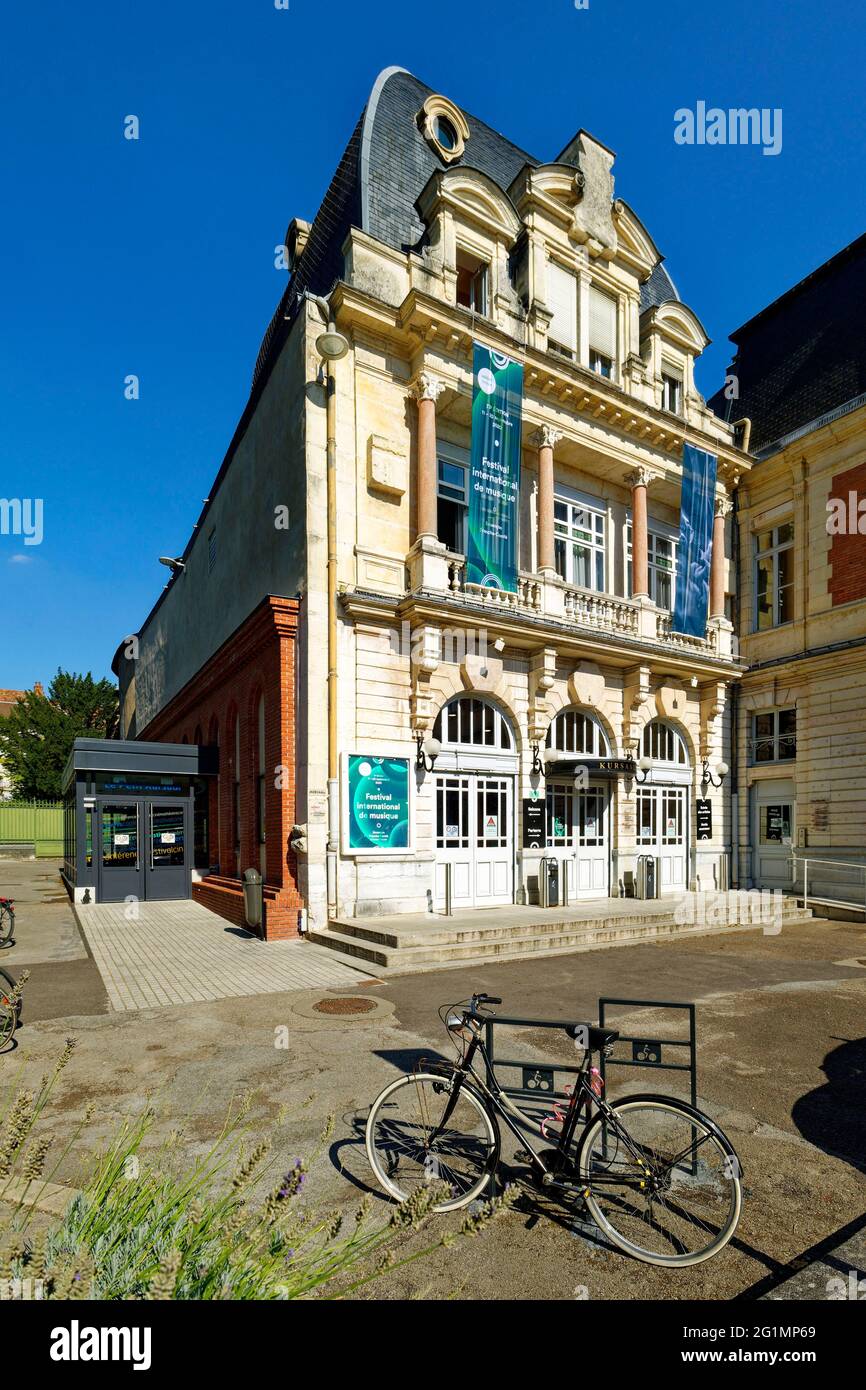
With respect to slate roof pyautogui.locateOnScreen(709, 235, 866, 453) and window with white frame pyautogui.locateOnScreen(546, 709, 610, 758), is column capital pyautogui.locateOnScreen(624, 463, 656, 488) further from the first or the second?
window with white frame pyautogui.locateOnScreen(546, 709, 610, 758)

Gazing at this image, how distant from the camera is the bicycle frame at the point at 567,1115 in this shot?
12.6 feet

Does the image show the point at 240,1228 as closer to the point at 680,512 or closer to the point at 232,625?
the point at 232,625

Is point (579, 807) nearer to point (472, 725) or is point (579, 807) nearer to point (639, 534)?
point (472, 725)

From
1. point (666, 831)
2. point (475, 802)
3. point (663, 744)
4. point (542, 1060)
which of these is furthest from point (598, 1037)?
point (663, 744)

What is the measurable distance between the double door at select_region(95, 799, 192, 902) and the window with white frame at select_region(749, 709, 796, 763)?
16.2 metres

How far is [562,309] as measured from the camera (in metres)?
18.3

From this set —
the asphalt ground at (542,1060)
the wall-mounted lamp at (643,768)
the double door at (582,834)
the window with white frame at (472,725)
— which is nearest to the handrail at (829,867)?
the wall-mounted lamp at (643,768)

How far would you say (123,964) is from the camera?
11.1m

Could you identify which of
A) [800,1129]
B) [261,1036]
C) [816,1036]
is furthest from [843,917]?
[261,1036]

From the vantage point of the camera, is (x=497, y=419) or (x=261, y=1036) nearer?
(x=261, y=1036)

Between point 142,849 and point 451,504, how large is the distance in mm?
12189

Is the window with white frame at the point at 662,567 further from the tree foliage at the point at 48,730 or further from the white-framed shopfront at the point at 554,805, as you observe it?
the tree foliage at the point at 48,730
